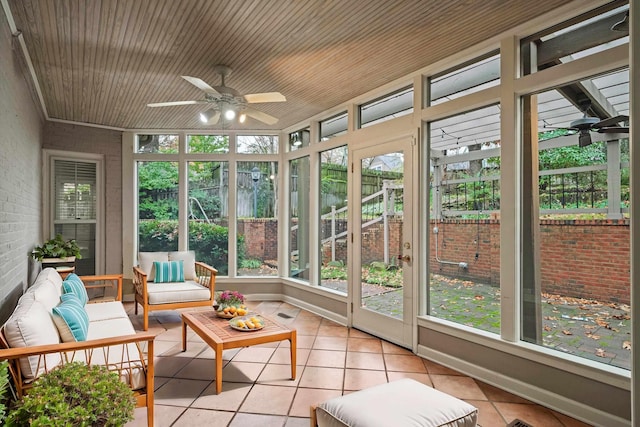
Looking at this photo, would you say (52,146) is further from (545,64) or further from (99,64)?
(545,64)

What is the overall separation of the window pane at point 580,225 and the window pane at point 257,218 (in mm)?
3886

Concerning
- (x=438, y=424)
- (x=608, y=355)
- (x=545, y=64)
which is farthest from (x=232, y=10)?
(x=608, y=355)

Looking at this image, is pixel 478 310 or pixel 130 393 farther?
pixel 478 310

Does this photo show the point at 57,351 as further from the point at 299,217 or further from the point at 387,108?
the point at 299,217

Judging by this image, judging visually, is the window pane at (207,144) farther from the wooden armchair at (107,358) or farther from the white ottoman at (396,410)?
the white ottoman at (396,410)

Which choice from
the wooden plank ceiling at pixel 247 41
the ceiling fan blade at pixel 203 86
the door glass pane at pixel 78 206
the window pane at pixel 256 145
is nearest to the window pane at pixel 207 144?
the window pane at pixel 256 145

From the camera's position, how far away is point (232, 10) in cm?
257

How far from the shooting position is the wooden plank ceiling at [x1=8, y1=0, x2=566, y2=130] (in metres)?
2.55

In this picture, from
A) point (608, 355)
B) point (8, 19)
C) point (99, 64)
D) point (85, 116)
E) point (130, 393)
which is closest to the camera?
point (130, 393)

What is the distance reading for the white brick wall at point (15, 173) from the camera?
9.03 ft

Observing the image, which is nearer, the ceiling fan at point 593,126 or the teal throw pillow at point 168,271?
the ceiling fan at point 593,126

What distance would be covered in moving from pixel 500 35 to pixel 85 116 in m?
5.06

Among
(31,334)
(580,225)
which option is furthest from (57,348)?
(580,225)

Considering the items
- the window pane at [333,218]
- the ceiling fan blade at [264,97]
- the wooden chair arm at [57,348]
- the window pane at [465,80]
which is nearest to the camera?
the wooden chair arm at [57,348]
